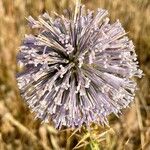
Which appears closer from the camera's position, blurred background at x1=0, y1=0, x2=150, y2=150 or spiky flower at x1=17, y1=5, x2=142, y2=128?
spiky flower at x1=17, y1=5, x2=142, y2=128

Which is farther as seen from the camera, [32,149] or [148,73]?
[148,73]

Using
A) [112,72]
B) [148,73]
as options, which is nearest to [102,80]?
[112,72]

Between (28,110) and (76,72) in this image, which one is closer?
(76,72)

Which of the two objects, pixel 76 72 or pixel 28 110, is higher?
pixel 76 72

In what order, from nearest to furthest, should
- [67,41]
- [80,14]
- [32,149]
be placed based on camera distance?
[67,41] → [80,14] → [32,149]

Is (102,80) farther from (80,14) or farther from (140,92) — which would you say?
(140,92)
